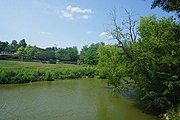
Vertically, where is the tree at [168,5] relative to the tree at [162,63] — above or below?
above

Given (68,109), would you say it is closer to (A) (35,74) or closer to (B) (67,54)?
(A) (35,74)

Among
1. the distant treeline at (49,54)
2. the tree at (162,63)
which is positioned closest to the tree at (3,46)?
the distant treeline at (49,54)

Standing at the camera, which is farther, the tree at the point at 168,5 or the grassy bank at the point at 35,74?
the grassy bank at the point at 35,74

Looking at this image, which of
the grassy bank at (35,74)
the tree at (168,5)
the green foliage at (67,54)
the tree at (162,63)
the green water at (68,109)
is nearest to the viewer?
the tree at (168,5)

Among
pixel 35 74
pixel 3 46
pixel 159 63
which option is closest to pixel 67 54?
pixel 3 46

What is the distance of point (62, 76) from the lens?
46438mm

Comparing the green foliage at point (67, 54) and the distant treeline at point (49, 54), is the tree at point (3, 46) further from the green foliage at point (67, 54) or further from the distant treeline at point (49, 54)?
the green foliage at point (67, 54)

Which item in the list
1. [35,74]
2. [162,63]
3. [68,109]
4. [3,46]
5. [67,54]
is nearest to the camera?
[162,63]

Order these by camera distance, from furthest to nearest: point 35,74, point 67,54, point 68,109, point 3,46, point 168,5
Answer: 1. point 67,54
2. point 3,46
3. point 35,74
4. point 68,109
5. point 168,5

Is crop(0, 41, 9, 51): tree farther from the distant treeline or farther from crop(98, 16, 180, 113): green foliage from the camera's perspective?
crop(98, 16, 180, 113): green foliage

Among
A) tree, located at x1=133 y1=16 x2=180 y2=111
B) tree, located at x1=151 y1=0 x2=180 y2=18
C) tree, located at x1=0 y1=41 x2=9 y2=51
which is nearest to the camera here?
tree, located at x1=151 y1=0 x2=180 y2=18

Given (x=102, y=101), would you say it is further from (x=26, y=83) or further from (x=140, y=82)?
(x=26, y=83)

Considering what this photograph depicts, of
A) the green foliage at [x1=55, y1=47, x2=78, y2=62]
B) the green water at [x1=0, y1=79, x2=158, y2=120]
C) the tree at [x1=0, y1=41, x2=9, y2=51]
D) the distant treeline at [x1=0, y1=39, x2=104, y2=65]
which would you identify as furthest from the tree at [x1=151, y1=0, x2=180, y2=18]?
the tree at [x1=0, y1=41, x2=9, y2=51]

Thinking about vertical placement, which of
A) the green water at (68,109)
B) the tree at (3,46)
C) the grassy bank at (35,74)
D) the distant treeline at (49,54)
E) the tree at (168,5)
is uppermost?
the tree at (3,46)
